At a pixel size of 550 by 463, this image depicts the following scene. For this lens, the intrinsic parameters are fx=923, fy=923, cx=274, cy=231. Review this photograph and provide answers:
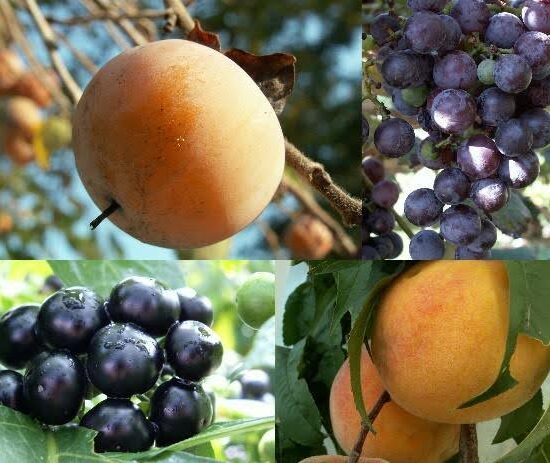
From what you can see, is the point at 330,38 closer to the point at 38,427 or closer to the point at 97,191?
the point at 97,191

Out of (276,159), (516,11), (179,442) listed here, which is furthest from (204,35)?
(179,442)

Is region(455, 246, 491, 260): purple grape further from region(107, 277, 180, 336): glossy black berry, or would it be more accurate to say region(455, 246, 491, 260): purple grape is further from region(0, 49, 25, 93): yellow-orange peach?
region(0, 49, 25, 93): yellow-orange peach

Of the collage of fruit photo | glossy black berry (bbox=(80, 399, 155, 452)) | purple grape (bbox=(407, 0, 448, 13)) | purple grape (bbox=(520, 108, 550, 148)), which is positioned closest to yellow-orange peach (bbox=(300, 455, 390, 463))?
the collage of fruit photo

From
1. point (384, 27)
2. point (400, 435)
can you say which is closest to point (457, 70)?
point (384, 27)

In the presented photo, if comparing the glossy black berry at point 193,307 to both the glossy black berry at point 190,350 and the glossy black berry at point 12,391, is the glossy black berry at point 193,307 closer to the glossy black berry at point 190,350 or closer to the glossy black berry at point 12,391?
the glossy black berry at point 190,350

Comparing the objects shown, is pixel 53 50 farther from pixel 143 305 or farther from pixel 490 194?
pixel 490 194

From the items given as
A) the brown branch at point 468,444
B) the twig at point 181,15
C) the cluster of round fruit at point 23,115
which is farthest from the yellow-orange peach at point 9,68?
the brown branch at point 468,444

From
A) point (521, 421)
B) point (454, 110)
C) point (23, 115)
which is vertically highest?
point (23, 115)
